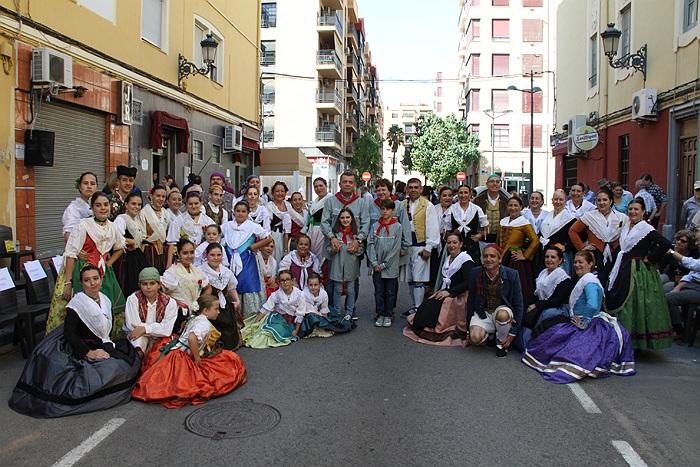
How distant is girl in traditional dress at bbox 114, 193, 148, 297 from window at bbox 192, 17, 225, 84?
1020 cm

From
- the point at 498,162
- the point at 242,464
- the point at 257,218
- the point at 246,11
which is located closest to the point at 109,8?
the point at 257,218

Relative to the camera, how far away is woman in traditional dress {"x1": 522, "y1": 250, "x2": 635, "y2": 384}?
5.90 m

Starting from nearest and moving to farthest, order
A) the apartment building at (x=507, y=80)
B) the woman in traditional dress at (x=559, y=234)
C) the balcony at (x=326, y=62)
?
the woman in traditional dress at (x=559, y=234) → the balcony at (x=326, y=62) → the apartment building at (x=507, y=80)

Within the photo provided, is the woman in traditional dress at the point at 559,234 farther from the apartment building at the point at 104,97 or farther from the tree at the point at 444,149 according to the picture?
the tree at the point at 444,149

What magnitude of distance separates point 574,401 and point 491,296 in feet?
6.08

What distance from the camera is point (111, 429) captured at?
447cm

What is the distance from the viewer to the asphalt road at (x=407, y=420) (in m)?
4.06

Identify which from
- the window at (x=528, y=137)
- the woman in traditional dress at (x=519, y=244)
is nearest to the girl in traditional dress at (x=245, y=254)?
the woman in traditional dress at (x=519, y=244)

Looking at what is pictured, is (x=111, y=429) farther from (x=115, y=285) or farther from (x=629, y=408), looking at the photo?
(x=629, y=408)

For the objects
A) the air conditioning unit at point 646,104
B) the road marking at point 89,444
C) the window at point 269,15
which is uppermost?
the window at point 269,15

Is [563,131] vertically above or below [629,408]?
above

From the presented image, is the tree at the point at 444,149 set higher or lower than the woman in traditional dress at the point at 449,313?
higher

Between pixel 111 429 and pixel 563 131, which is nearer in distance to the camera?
pixel 111 429

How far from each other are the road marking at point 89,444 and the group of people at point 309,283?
1.17 feet
